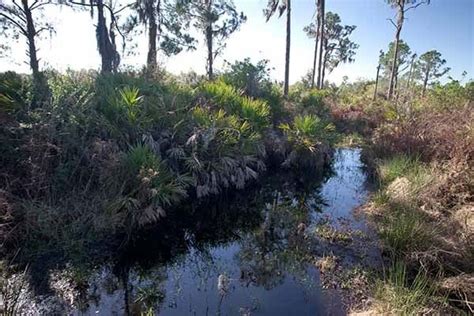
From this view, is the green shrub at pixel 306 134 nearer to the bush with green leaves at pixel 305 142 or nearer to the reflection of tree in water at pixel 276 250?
the bush with green leaves at pixel 305 142

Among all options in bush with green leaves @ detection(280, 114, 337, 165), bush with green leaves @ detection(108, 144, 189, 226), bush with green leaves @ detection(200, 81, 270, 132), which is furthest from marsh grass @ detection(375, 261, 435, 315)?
bush with green leaves @ detection(280, 114, 337, 165)

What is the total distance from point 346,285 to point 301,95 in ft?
53.6

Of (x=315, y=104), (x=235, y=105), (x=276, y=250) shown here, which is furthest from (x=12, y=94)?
(x=315, y=104)

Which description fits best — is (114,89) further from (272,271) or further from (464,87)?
(464,87)

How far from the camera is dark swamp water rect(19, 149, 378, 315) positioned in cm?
A: 452

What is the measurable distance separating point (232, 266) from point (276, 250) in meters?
0.91

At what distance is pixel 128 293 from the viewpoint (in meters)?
4.73

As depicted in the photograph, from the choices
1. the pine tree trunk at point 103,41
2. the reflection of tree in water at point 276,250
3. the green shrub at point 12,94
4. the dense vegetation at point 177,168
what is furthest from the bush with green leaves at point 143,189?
the pine tree trunk at point 103,41

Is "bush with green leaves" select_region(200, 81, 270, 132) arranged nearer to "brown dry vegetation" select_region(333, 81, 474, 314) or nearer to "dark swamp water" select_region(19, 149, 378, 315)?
"dark swamp water" select_region(19, 149, 378, 315)

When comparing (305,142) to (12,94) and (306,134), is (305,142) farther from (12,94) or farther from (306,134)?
(12,94)

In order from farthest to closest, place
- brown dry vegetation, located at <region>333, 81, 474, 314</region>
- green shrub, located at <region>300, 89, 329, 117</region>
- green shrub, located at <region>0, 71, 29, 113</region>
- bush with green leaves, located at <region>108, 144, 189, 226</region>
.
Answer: green shrub, located at <region>300, 89, 329, 117</region>
green shrub, located at <region>0, 71, 29, 113</region>
bush with green leaves, located at <region>108, 144, 189, 226</region>
brown dry vegetation, located at <region>333, 81, 474, 314</region>

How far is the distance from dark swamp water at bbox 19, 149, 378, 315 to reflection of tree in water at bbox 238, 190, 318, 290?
0.05ft

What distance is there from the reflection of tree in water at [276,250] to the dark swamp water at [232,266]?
2 cm

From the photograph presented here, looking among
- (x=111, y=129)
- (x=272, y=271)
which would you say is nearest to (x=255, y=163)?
(x=111, y=129)
